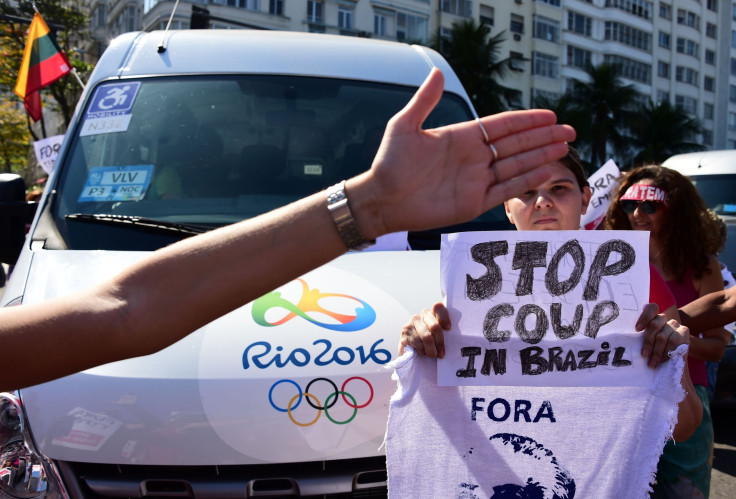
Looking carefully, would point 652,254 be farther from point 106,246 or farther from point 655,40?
point 655,40

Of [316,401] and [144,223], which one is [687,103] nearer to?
[144,223]

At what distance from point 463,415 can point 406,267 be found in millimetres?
837

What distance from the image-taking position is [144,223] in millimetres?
2881

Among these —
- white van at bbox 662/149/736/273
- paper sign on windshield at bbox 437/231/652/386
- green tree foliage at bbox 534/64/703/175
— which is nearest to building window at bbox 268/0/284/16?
green tree foliage at bbox 534/64/703/175

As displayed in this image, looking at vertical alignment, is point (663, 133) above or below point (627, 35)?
below

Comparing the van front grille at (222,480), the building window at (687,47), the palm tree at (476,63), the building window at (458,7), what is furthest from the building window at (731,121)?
the van front grille at (222,480)

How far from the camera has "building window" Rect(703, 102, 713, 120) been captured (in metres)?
70.0

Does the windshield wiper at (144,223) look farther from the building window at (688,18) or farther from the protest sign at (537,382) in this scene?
the building window at (688,18)

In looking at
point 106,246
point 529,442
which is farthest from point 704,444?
point 106,246

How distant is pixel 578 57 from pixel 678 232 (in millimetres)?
57423

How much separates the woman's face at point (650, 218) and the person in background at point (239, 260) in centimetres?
213

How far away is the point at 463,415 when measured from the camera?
6.60 ft

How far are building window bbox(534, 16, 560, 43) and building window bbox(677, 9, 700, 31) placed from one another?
18657mm

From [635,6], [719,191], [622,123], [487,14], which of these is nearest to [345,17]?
[487,14]
